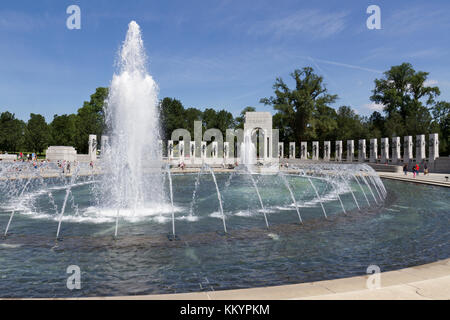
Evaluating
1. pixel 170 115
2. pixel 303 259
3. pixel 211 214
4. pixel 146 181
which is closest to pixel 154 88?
pixel 146 181

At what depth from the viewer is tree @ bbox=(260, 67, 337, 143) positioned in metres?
65.4

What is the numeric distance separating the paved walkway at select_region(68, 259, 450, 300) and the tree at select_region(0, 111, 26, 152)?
85.2 metres

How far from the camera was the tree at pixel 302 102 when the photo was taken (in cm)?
6538

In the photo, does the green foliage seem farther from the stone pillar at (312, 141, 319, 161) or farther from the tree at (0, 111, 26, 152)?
the tree at (0, 111, 26, 152)

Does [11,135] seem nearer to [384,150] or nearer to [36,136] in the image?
[36,136]

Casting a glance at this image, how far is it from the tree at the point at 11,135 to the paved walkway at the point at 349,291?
85.2 meters

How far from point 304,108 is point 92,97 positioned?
48.4 m

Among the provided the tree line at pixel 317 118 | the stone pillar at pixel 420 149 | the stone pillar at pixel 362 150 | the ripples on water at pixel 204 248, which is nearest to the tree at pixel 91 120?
the tree line at pixel 317 118

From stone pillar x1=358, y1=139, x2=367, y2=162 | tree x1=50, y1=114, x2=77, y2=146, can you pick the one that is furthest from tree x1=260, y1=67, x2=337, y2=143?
tree x1=50, y1=114, x2=77, y2=146

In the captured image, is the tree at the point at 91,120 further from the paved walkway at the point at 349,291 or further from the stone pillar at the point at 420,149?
the paved walkway at the point at 349,291

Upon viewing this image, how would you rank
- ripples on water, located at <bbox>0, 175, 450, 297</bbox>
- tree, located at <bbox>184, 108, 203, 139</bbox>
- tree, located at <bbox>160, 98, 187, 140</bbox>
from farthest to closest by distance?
tree, located at <bbox>184, 108, 203, 139</bbox>, tree, located at <bbox>160, 98, 187, 140</bbox>, ripples on water, located at <bbox>0, 175, 450, 297</bbox>

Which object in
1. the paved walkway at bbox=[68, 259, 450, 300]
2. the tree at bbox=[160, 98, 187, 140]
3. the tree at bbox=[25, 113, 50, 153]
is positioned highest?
the tree at bbox=[160, 98, 187, 140]

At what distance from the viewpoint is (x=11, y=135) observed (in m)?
76.5
